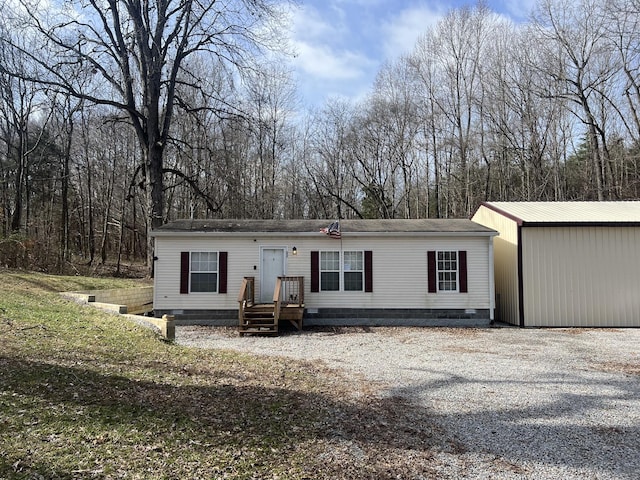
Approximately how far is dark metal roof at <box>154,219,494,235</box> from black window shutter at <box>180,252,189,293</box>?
753 millimetres

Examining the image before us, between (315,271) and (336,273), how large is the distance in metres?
0.61

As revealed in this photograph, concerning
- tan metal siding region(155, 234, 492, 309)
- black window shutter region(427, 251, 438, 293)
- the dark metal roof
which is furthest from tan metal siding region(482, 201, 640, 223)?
black window shutter region(427, 251, 438, 293)

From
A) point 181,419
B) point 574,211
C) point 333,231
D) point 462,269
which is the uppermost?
point 574,211

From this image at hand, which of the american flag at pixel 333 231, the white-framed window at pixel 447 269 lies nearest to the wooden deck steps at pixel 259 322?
the american flag at pixel 333 231

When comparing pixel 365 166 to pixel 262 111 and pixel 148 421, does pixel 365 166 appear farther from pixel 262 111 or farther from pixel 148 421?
pixel 148 421

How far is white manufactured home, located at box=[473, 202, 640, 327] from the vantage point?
1202cm

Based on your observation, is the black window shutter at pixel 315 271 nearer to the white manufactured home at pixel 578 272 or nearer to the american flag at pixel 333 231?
the american flag at pixel 333 231

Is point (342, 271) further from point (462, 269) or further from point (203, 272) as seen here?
point (203, 272)

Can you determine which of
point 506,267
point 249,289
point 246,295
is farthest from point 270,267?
point 506,267

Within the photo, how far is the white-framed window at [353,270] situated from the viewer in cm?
1258

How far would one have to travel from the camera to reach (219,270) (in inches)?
494

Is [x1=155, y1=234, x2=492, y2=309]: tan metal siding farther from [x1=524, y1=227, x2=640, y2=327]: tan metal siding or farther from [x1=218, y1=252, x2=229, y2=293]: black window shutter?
[x1=524, y1=227, x2=640, y2=327]: tan metal siding

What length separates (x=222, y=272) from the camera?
41.1 feet

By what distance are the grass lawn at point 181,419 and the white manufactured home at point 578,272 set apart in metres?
7.85
